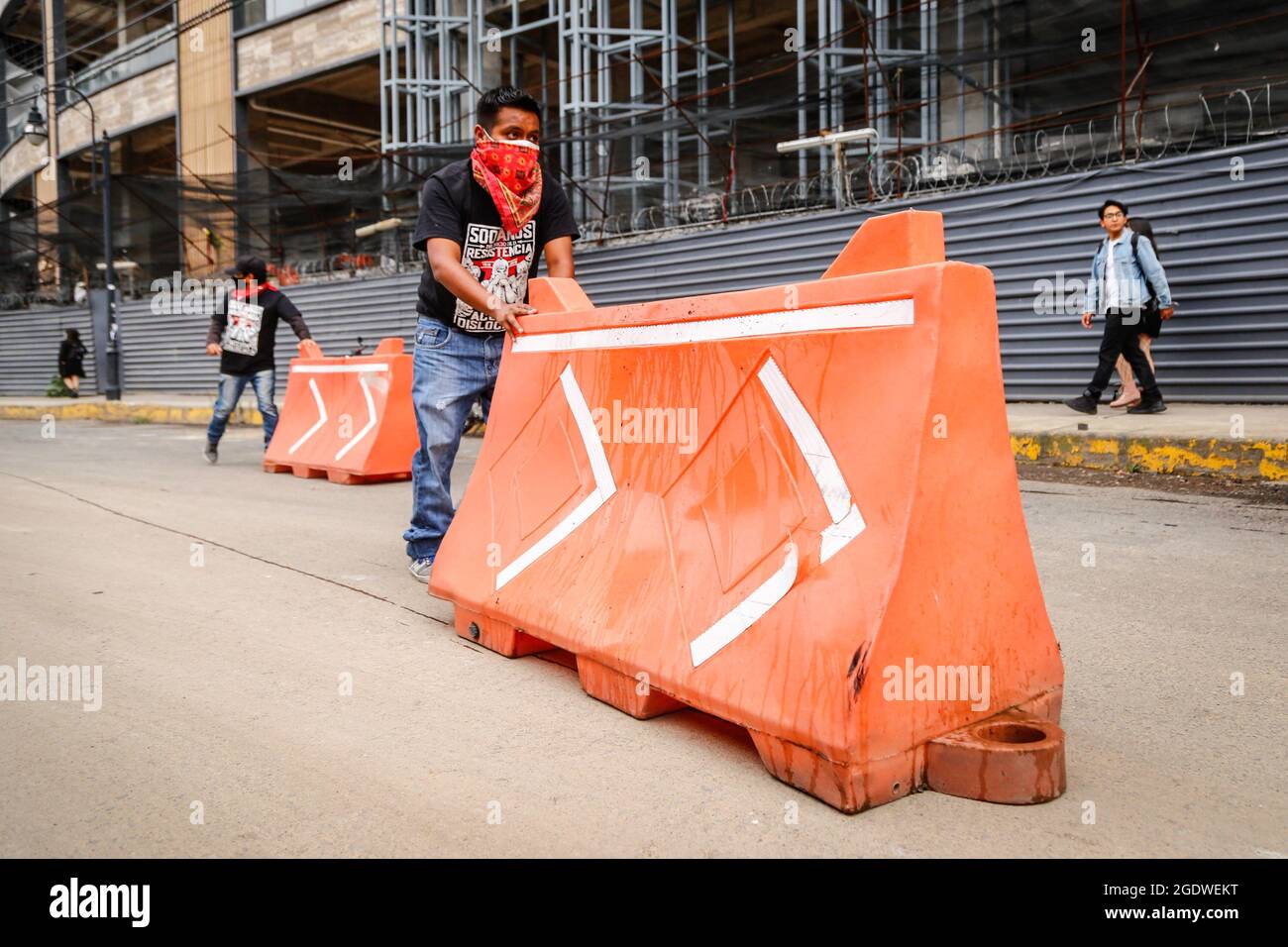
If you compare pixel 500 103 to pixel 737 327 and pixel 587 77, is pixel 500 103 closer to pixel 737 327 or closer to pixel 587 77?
pixel 737 327

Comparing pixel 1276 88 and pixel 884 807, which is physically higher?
pixel 1276 88

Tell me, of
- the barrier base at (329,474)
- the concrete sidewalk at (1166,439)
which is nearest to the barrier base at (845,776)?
the concrete sidewalk at (1166,439)

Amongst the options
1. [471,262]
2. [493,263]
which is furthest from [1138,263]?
[471,262]

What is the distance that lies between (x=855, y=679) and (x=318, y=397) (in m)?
8.47

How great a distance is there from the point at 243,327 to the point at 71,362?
18145 millimetres

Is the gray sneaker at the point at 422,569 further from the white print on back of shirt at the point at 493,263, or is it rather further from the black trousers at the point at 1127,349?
the black trousers at the point at 1127,349

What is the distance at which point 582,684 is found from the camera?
3201 mm

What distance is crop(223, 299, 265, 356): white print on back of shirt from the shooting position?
33.8ft

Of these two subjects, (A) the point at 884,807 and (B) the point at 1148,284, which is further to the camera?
(B) the point at 1148,284

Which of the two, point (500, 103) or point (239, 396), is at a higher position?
point (500, 103)

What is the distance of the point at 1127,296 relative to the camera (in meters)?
8.99

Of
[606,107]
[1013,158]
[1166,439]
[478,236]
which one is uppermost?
[606,107]
